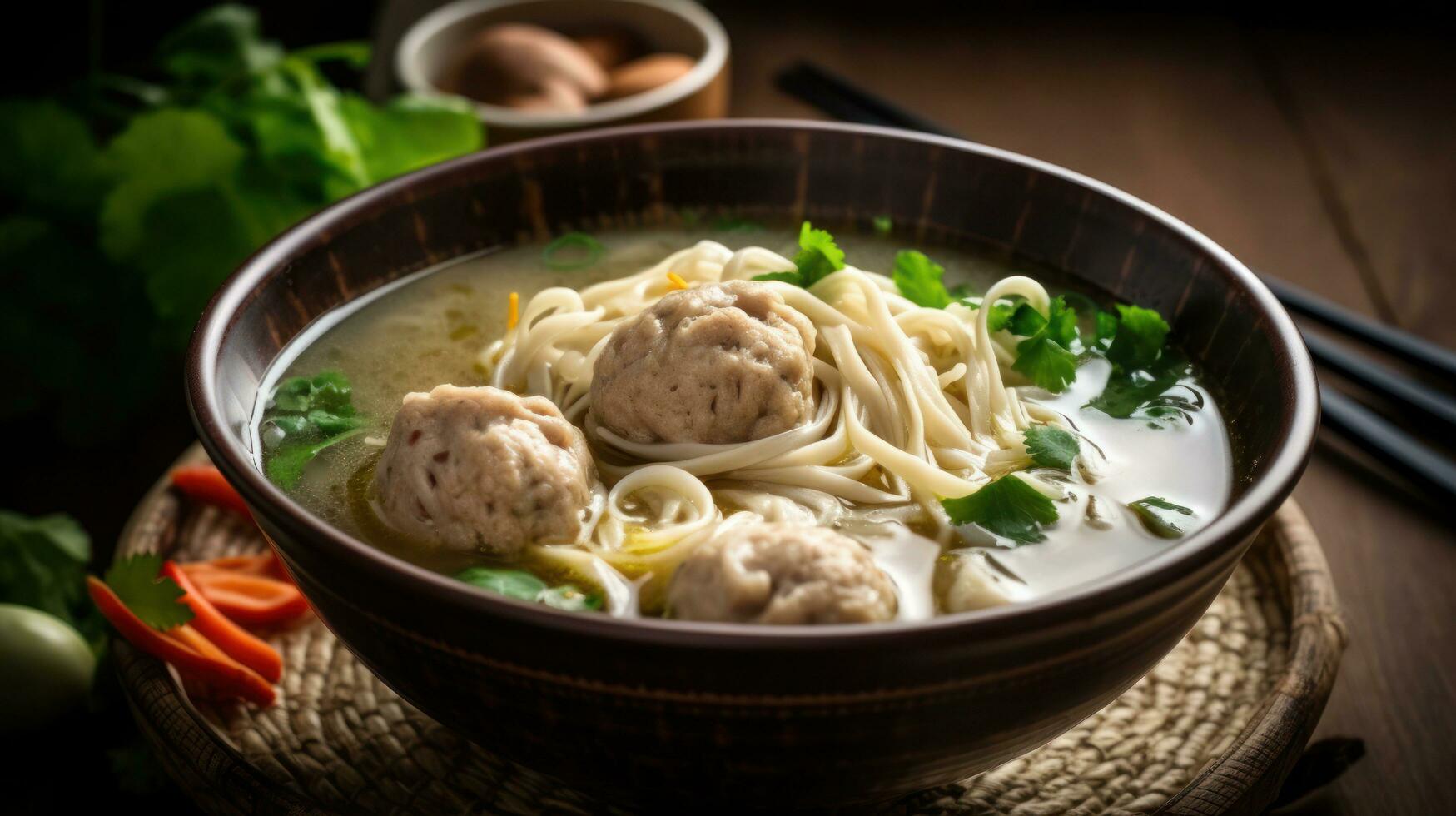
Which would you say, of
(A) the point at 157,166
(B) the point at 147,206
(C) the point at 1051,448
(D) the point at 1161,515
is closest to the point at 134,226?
(B) the point at 147,206

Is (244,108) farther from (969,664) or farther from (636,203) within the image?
(969,664)

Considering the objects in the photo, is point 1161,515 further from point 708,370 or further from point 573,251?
point 573,251

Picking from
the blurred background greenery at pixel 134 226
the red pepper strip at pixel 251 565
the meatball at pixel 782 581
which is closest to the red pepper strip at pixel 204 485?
the red pepper strip at pixel 251 565

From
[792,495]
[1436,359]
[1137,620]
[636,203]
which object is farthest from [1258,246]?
[1137,620]

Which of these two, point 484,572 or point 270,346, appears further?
point 270,346

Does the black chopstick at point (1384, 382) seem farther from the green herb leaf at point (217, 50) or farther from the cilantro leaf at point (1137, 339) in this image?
the green herb leaf at point (217, 50)

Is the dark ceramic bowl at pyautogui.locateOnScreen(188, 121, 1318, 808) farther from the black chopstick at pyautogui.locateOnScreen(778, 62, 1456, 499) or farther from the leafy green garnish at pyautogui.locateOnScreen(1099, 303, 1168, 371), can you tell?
the black chopstick at pyautogui.locateOnScreen(778, 62, 1456, 499)
